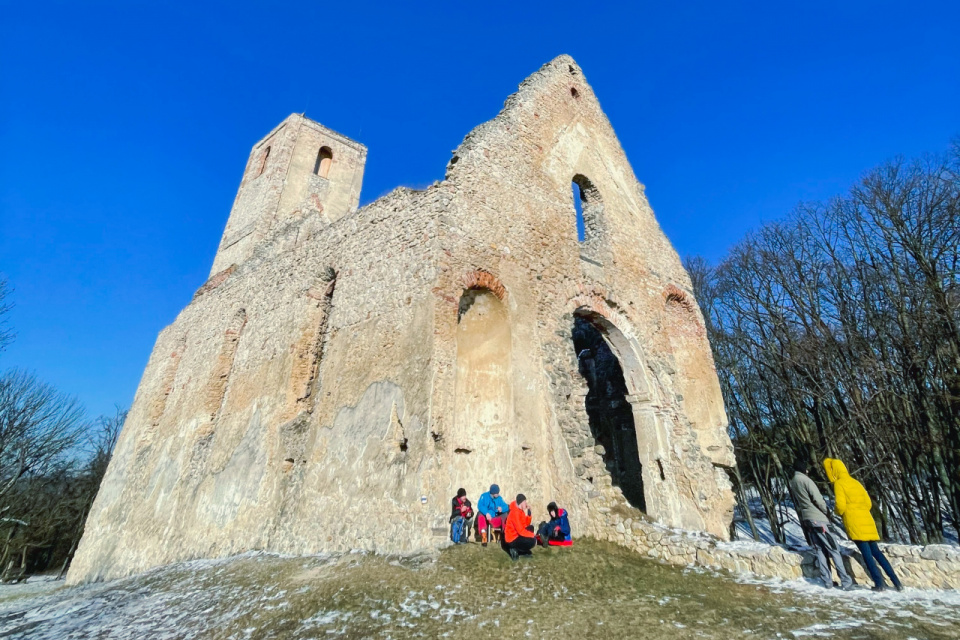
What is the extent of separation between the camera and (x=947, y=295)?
10.1m

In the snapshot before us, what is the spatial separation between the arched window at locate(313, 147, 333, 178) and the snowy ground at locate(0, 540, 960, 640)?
1449 cm

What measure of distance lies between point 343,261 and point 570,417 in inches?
196

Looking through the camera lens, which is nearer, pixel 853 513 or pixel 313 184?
pixel 853 513

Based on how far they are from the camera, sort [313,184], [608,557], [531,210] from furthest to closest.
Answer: [313,184], [531,210], [608,557]

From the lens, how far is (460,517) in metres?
5.73

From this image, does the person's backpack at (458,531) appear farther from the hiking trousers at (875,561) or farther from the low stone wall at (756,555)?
the hiking trousers at (875,561)

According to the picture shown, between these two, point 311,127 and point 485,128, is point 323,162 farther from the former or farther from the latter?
point 485,128

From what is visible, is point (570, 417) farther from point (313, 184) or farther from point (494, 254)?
point (313, 184)

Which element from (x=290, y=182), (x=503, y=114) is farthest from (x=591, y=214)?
(x=290, y=182)

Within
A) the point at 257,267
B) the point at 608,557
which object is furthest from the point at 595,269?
the point at 257,267

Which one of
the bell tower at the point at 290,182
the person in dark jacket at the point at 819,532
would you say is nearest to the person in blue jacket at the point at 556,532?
the person in dark jacket at the point at 819,532

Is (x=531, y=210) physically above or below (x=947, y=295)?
above

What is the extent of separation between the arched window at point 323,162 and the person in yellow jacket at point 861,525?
17.2 metres

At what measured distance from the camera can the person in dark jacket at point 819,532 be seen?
15.5 feet
